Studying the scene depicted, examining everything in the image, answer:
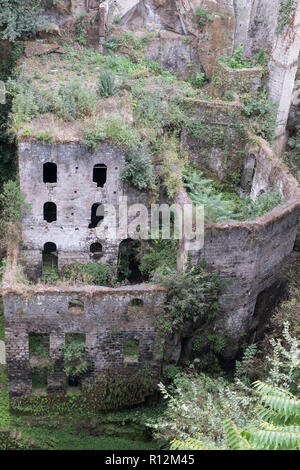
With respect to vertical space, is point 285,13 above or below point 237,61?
above

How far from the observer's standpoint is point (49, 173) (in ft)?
84.7

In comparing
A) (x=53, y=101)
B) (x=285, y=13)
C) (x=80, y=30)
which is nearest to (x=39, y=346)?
(x=53, y=101)

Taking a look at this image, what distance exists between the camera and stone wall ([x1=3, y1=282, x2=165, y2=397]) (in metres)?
20.5

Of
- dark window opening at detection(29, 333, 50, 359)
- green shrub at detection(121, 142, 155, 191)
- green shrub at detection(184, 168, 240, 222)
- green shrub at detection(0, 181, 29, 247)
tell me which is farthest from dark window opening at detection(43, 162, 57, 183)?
dark window opening at detection(29, 333, 50, 359)

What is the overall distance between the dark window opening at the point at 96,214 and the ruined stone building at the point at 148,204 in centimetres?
5

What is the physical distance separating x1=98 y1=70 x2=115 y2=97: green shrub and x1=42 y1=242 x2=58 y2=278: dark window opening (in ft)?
22.4

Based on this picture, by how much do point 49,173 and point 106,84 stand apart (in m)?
4.47

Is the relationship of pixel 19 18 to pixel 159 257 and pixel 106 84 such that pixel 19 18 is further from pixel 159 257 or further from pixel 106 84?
pixel 159 257

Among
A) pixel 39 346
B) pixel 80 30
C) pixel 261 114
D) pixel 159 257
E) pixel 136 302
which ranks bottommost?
pixel 39 346

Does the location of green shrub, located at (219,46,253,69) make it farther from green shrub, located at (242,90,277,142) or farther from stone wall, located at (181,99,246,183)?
stone wall, located at (181,99,246,183)

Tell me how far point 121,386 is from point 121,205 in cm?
754

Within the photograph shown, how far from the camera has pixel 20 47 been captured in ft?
92.3

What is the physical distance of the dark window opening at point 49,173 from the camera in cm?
2539

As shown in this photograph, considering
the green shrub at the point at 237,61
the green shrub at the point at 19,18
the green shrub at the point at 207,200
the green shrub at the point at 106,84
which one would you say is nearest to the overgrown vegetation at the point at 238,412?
the green shrub at the point at 207,200
